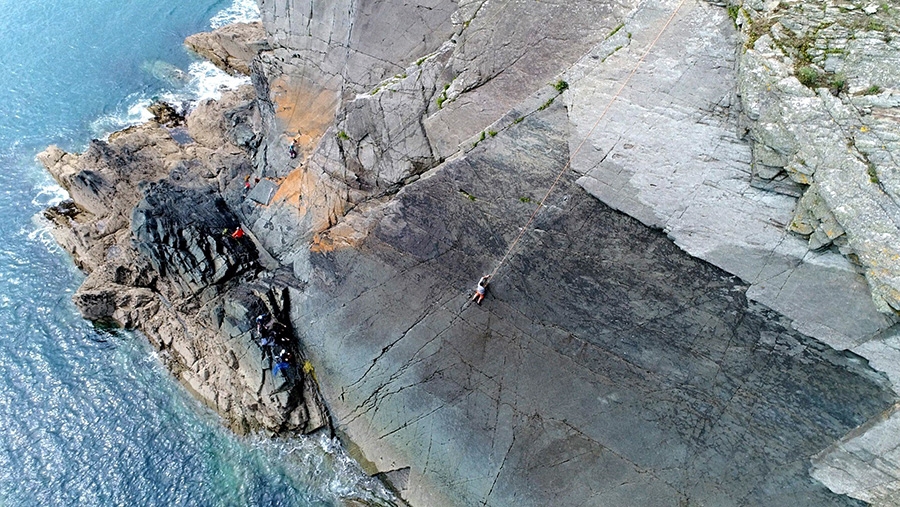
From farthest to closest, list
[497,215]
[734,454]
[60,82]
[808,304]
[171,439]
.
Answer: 1. [60,82]
2. [171,439]
3. [497,215]
4. [734,454]
5. [808,304]

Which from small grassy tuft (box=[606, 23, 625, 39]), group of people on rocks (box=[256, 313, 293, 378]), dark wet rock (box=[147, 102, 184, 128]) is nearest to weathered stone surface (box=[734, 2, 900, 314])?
small grassy tuft (box=[606, 23, 625, 39])

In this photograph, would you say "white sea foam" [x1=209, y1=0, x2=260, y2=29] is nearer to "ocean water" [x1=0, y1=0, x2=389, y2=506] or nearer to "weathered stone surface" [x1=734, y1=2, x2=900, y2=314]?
"ocean water" [x1=0, y1=0, x2=389, y2=506]

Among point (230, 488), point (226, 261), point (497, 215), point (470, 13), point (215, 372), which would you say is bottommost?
point (230, 488)

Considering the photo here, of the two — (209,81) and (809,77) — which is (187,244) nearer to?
(209,81)

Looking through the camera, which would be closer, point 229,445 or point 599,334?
point 599,334

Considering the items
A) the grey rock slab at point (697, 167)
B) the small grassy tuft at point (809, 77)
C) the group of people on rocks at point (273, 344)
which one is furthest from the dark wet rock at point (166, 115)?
the small grassy tuft at point (809, 77)

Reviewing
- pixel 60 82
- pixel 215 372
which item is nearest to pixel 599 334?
pixel 215 372

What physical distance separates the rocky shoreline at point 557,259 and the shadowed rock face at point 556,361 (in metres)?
0.06

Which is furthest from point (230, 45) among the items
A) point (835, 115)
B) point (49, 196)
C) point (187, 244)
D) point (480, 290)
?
point (835, 115)

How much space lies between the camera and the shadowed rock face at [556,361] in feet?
43.3

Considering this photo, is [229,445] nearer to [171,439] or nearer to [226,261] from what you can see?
[171,439]

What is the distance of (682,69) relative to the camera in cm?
1453

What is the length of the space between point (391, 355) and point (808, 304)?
1068 centimetres

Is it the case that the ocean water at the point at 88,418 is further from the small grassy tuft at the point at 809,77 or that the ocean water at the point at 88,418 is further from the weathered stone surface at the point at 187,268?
the small grassy tuft at the point at 809,77
